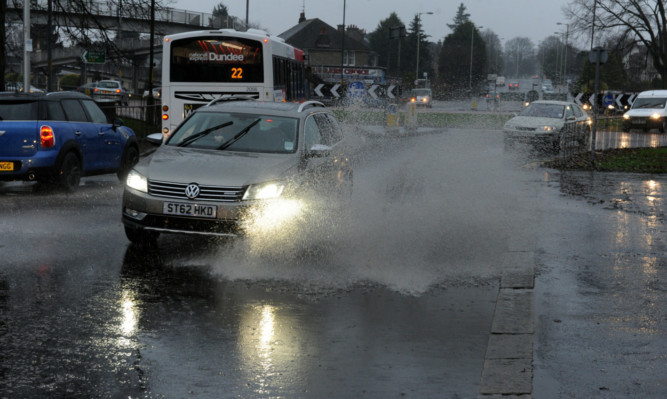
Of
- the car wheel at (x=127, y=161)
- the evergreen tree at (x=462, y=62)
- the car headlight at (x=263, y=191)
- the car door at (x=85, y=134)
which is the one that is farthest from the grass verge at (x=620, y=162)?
the evergreen tree at (x=462, y=62)

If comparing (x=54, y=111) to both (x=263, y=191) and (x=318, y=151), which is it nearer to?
(x=318, y=151)

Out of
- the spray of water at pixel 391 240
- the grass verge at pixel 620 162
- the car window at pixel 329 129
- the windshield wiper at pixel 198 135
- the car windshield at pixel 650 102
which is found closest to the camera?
the spray of water at pixel 391 240

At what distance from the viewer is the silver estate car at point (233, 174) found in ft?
27.4

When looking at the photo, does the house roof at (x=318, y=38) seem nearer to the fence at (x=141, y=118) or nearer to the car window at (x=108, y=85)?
the car window at (x=108, y=85)

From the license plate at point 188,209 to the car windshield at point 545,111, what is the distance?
1850 cm

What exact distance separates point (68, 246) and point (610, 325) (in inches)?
219

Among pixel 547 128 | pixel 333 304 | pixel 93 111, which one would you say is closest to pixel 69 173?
Result: pixel 93 111

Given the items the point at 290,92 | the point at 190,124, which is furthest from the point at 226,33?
the point at 190,124

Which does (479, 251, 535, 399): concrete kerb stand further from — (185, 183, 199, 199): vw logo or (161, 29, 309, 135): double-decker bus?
(161, 29, 309, 135): double-decker bus

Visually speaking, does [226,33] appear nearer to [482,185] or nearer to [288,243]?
[482,185]

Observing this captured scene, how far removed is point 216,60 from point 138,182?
13081mm

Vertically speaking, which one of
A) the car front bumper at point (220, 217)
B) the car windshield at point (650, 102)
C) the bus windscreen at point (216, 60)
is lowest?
the car front bumper at point (220, 217)

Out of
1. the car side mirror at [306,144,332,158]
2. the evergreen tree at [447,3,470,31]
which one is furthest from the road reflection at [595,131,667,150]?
the evergreen tree at [447,3,470,31]

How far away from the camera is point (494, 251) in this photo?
357 inches
